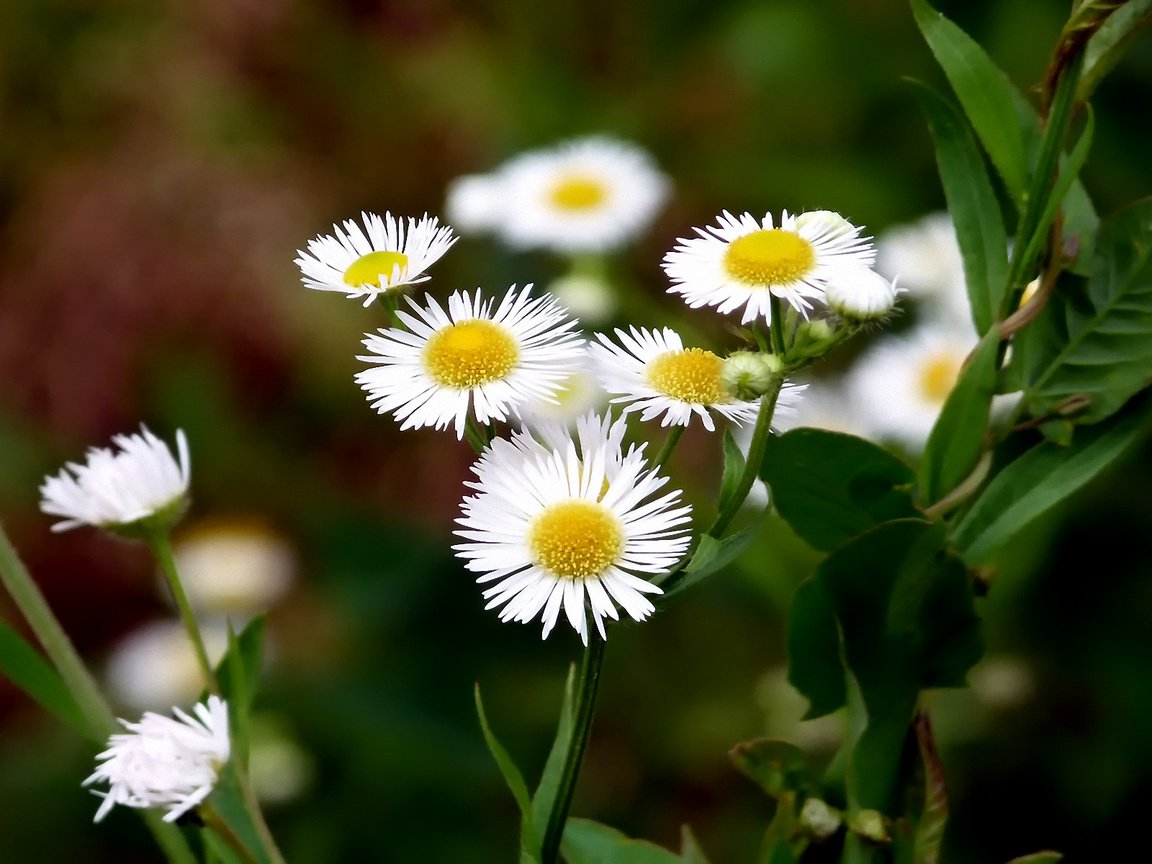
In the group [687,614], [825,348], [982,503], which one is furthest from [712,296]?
[687,614]

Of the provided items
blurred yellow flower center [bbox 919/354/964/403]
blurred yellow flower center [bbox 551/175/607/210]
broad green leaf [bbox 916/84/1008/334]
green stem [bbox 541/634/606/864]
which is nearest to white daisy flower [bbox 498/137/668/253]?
blurred yellow flower center [bbox 551/175/607/210]

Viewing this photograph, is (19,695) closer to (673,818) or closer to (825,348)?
(673,818)

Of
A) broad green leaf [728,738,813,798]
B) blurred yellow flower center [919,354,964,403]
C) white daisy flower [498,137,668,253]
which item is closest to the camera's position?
broad green leaf [728,738,813,798]

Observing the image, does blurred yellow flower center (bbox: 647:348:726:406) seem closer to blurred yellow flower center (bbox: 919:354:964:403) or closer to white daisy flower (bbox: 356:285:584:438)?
white daisy flower (bbox: 356:285:584:438)

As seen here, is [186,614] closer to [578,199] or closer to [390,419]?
[578,199]

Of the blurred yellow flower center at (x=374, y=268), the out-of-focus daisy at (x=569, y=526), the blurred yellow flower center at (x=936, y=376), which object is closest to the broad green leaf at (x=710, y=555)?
the out-of-focus daisy at (x=569, y=526)

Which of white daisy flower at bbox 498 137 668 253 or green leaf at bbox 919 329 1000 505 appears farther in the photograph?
white daisy flower at bbox 498 137 668 253
